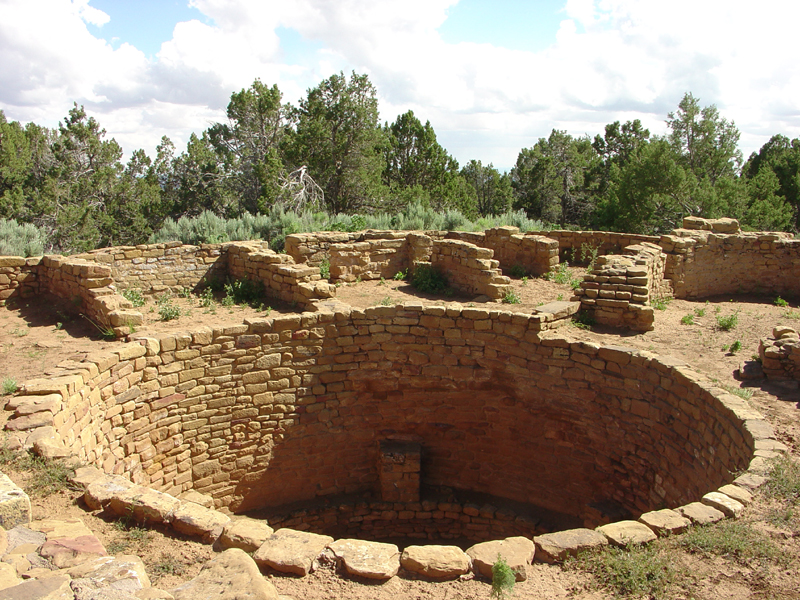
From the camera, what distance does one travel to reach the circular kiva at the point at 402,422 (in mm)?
7512

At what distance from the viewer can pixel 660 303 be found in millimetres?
11570

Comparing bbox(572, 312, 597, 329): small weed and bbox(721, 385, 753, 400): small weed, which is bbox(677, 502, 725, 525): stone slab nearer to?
bbox(721, 385, 753, 400): small weed

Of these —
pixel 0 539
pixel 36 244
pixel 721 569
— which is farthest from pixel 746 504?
pixel 36 244

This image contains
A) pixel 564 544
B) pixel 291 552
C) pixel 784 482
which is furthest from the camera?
pixel 784 482

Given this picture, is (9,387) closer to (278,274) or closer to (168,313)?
(168,313)

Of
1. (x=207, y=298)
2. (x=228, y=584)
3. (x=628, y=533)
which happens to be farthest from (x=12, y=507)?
(x=207, y=298)

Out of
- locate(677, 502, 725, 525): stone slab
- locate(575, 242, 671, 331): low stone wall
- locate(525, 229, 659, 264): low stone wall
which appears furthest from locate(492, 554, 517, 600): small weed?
locate(525, 229, 659, 264): low stone wall

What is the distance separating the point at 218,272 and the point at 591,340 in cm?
777

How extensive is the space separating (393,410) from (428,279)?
449 centimetres

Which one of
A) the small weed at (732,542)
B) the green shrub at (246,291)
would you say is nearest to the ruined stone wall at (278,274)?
the green shrub at (246,291)

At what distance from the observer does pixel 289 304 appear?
1052 centimetres

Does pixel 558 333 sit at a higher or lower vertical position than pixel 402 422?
higher

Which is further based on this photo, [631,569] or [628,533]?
[628,533]

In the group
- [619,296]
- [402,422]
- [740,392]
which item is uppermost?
[619,296]
